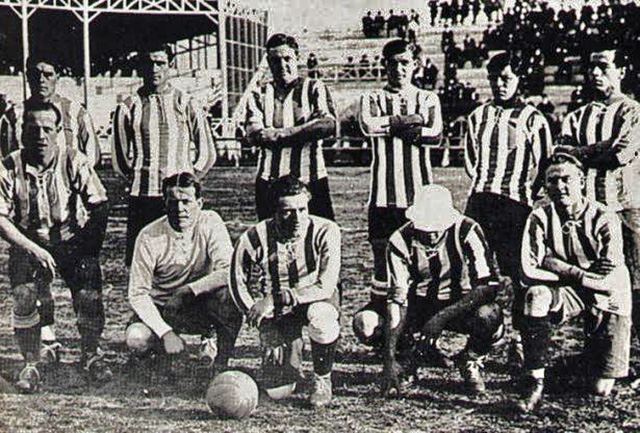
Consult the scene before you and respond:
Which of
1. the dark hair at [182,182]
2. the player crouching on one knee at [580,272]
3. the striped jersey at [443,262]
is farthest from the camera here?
the dark hair at [182,182]

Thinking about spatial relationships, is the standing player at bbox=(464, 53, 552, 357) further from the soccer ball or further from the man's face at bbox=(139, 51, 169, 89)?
the man's face at bbox=(139, 51, 169, 89)

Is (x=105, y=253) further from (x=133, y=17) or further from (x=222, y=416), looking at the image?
(x=133, y=17)

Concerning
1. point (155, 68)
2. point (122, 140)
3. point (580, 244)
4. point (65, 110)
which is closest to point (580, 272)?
point (580, 244)

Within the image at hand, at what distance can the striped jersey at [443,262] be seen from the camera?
451 cm

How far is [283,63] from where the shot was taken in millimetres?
5090

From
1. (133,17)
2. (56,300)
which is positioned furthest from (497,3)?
(56,300)

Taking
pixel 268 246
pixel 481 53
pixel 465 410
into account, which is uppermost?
pixel 481 53

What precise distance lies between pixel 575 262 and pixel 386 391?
1.23 m

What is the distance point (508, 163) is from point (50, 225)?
2.71m

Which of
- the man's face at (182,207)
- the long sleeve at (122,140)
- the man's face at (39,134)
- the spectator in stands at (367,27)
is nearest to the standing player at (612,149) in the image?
the man's face at (182,207)

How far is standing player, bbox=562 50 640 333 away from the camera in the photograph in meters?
4.81

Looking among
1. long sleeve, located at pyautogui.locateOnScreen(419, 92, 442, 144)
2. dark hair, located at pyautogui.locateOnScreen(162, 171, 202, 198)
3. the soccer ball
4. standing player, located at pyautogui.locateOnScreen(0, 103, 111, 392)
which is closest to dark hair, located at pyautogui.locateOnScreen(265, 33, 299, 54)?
long sleeve, located at pyautogui.locateOnScreen(419, 92, 442, 144)

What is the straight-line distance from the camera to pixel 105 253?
28.6ft

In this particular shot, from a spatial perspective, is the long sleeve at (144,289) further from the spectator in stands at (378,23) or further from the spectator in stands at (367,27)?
the spectator in stands at (378,23)
